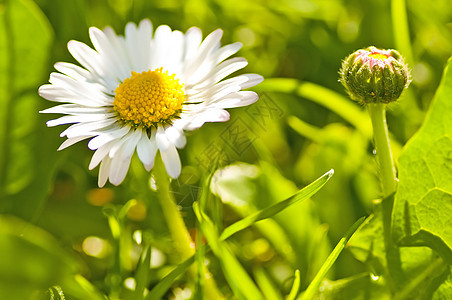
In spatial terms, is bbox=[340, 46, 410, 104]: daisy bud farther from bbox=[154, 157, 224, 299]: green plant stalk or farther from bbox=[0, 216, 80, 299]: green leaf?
bbox=[0, 216, 80, 299]: green leaf

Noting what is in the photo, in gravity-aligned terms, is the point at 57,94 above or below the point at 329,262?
above

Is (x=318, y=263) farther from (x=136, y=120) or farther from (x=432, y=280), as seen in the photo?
(x=136, y=120)

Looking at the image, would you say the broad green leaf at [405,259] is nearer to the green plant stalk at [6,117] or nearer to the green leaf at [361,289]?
the green leaf at [361,289]

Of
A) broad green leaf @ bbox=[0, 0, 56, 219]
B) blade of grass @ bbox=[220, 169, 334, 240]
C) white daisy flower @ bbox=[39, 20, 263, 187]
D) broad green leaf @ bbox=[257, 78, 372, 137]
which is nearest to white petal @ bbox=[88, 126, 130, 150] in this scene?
white daisy flower @ bbox=[39, 20, 263, 187]

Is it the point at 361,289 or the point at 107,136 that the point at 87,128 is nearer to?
the point at 107,136

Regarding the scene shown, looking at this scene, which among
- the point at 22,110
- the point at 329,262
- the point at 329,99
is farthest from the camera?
the point at 329,99

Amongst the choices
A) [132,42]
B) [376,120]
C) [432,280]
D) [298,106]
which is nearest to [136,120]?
[132,42]

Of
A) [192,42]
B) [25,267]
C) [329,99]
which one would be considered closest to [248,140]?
[329,99]
